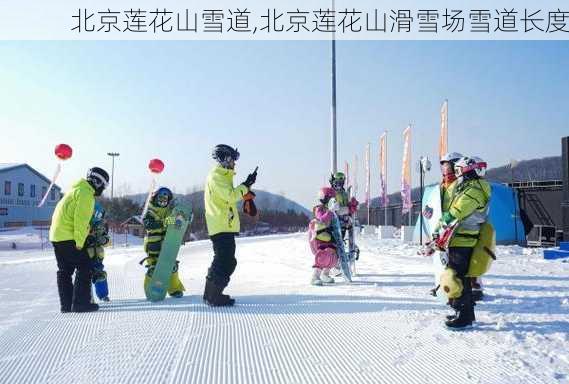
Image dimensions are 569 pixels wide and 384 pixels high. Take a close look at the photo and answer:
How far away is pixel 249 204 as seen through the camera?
6242 millimetres

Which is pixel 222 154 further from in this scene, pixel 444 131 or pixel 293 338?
pixel 444 131

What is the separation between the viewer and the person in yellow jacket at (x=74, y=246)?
579 cm

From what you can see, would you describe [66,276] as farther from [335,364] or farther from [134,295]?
[335,364]

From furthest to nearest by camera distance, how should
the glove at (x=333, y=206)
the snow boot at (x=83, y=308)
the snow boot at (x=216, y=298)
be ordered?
the glove at (x=333, y=206)
the snow boot at (x=216, y=298)
the snow boot at (x=83, y=308)

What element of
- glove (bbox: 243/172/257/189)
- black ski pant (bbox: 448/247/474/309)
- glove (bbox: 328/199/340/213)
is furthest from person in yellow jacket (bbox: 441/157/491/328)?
glove (bbox: 328/199/340/213)

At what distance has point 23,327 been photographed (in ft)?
16.3

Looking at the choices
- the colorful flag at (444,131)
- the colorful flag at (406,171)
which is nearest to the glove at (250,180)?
the colorful flag at (444,131)

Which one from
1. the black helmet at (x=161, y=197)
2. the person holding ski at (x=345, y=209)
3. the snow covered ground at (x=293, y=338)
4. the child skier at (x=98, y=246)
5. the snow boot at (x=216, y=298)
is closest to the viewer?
the snow covered ground at (x=293, y=338)

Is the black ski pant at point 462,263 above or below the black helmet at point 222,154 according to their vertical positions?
below

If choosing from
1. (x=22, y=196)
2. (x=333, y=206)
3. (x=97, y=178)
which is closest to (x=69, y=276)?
(x=97, y=178)

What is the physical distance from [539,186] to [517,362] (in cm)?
2320

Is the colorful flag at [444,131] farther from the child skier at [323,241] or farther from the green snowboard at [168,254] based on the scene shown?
the green snowboard at [168,254]

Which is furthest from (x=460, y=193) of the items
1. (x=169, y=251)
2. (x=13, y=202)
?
(x=13, y=202)

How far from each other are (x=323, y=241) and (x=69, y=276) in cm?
394
